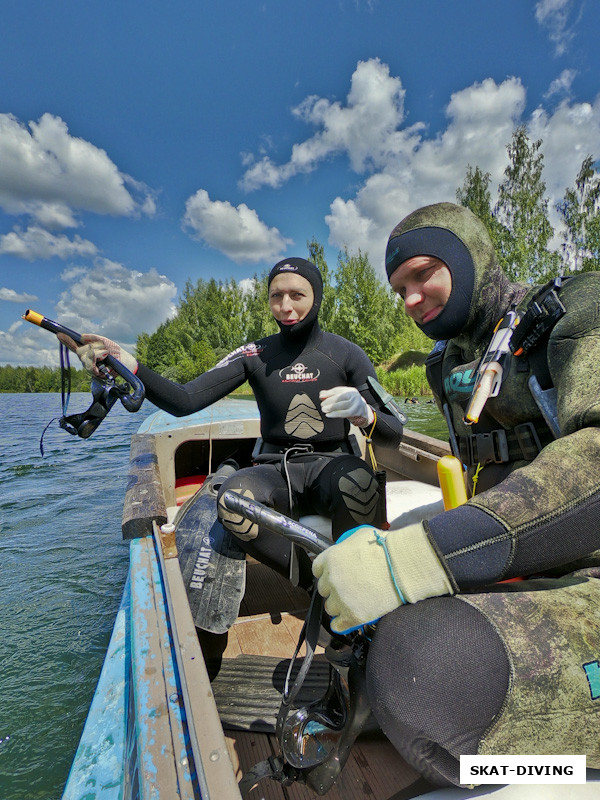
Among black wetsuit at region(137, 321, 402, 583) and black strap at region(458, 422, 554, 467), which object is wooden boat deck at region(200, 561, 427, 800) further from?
black strap at region(458, 422, 554, 467)

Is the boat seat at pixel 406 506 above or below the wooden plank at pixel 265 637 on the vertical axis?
above

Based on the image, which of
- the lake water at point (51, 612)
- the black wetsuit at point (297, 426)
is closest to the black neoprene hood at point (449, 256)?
the black wetsuit at point (297, 426)

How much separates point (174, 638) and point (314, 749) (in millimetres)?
569

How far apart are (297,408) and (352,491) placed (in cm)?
70

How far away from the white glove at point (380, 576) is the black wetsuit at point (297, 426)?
3.76 feet

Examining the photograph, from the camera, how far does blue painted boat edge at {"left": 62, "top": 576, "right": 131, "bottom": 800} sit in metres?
1.70

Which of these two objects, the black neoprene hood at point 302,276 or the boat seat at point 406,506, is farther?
the black neoprene hood at point 302,276

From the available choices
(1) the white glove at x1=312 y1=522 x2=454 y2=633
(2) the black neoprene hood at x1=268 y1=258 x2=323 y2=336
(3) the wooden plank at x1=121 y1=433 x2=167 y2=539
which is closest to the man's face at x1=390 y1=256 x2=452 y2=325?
(1) the white glove at x1=312 y1=522 x2=454 y2=633

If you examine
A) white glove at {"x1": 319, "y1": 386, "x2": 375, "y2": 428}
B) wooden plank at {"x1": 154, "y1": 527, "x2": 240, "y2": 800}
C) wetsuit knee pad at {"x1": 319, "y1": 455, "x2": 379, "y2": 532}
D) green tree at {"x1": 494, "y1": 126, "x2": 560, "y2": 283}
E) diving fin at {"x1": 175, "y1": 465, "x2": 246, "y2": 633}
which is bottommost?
wooden plank at {"x1": 154, "y1": 527, "x2": 240, "y2": 800}

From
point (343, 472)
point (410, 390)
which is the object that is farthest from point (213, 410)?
point (410, 390)

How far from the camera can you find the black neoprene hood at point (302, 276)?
9.27ft

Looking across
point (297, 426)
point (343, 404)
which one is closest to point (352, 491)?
point (343, 404)

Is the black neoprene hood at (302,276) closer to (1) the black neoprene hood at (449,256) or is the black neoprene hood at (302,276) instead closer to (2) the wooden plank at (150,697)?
(1) the black neoprene hood at (449,256)

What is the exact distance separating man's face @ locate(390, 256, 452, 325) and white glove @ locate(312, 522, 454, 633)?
3.09ft
